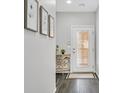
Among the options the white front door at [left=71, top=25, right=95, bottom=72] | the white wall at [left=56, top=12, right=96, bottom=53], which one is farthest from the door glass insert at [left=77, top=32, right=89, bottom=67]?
the white wall at [left=56, top=12, right=96, bottom=53]

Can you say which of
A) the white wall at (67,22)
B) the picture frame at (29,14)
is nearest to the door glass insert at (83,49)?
the white wall at (67,22)

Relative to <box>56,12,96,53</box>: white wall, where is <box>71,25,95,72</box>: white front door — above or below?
below

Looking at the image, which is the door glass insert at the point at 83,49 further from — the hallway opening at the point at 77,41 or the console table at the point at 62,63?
the console table at the point at 62,63

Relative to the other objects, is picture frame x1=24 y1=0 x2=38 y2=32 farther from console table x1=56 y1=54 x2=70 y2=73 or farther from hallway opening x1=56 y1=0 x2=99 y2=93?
hallway opening x1=56 y1=0 x2=99 y2=93

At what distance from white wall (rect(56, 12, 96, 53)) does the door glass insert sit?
46cm

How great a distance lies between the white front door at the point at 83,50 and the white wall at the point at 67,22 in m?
0.21

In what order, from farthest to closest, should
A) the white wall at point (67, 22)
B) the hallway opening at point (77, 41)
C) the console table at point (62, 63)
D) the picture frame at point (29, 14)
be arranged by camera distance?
the white wall at point (67, 22), the hallway opening at point (77, 41), the console table at point (62, 63), the picture frame at point (29, 14)

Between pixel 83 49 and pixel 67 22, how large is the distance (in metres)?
1.34

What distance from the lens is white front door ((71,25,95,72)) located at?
323 inches

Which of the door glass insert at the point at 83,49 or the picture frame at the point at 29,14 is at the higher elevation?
the picture frame at the point at 29,14

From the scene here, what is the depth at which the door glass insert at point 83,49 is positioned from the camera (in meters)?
8.23

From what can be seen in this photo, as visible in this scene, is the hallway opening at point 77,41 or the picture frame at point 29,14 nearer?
the picture frame at point 29,14
